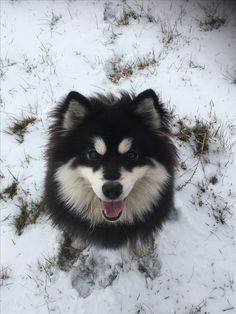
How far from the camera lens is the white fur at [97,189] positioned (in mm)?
2701

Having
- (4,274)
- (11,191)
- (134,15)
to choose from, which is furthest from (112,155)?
(134,15)

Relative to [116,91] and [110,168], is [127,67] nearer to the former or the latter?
[116,91]

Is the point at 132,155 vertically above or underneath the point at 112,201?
above

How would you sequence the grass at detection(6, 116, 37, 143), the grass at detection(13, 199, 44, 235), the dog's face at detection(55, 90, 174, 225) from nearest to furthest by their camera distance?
the dog's face at detection(55, 90, 174, 225) → the grass at detection(13, 199, 44, 235) → the grass at detection(6, 116, 37, 143)

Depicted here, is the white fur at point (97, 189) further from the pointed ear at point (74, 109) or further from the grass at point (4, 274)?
the grass at point (4, 274)

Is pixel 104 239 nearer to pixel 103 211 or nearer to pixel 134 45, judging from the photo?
pixel 103 211

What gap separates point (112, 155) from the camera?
2.72 meters

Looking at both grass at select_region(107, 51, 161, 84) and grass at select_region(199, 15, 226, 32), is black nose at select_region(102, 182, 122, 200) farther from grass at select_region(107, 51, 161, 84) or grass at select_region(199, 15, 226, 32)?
grass at select_region(199, 15, 226, 32)

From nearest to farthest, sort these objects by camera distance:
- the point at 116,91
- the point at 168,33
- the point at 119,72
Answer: the point at 116,91
the point at 119,72
the point at 168,33

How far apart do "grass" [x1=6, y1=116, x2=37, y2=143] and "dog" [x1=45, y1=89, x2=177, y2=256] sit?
1.52 meters

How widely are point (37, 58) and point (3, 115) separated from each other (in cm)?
106

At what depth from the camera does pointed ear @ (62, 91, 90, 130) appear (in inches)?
106

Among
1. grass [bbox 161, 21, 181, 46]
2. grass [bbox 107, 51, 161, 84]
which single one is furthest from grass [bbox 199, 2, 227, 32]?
grass [bbox 107, 51, 161, 84]

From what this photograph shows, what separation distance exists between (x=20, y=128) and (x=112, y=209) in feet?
7.28
